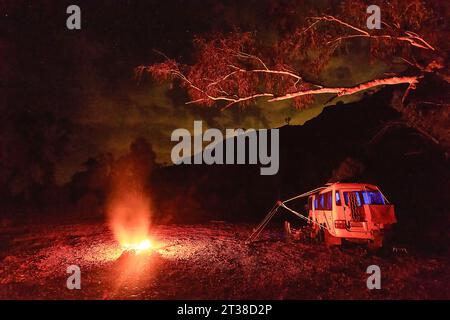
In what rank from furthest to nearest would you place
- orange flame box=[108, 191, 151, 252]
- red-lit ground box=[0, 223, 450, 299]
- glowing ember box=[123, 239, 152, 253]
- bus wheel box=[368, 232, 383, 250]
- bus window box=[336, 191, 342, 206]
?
orange flame box=[108, 191, 151, 252]
glowing ember box=[123, 239, 152, 253]
bus window box=[336, 191, 342, 206]
bus wheel box=[368, 232, 383, 250]
red-lit ground box=[0, 223, 450, 299]

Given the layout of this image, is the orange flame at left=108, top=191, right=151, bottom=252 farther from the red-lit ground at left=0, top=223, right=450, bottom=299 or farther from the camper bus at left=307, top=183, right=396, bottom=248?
the camper bus at left=307, top=183, right=396, bottom=248

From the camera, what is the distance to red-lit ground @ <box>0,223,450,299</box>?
7762 mm

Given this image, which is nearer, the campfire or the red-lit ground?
the red-lit ground

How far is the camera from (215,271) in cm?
964

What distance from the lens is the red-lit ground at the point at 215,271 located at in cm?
776

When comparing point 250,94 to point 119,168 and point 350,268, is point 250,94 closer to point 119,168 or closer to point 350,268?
point 350,268

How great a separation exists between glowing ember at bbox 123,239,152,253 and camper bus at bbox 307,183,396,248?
6541 millimetres

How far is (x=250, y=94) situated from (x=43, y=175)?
3893cm

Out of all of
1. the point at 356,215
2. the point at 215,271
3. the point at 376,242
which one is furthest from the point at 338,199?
the point at 215,271

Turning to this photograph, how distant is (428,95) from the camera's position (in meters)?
12.3

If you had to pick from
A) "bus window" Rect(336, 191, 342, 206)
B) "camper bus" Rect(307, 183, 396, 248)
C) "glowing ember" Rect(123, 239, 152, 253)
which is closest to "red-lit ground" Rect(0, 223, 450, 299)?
"glowing ember" Rect(123, 239, 152, 253)

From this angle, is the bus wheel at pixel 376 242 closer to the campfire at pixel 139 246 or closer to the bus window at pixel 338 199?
the bus window at pixel 338 199

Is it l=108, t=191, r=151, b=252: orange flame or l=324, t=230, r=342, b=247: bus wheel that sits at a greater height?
l=324, t=230, r=342, b=247: bus wheel

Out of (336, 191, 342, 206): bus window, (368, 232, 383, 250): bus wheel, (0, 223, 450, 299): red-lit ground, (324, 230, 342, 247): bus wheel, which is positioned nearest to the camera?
(0, 223, 450, 299): red-lit ground
